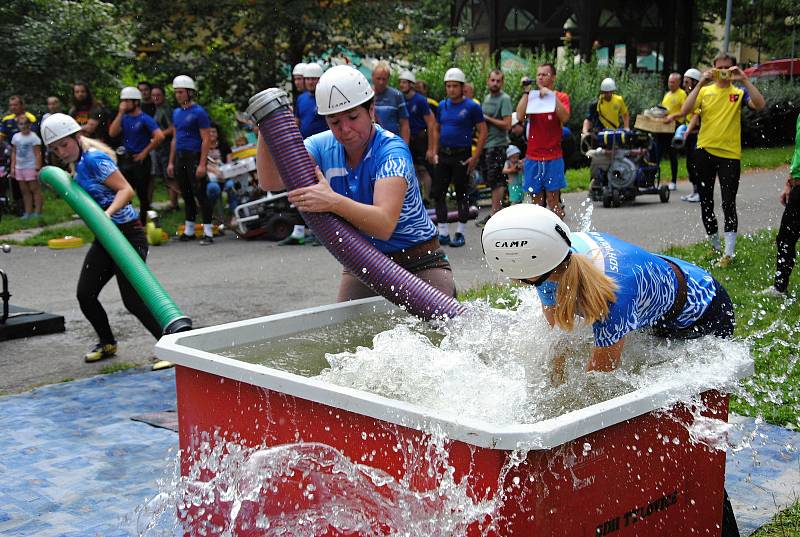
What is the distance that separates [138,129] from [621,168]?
755 centimetres

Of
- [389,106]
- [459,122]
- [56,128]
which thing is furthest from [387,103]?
[56,128]

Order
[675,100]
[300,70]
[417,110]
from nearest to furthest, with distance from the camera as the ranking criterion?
[300,70]
[417,110]
[675,100]

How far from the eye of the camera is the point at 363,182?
4.68 meters

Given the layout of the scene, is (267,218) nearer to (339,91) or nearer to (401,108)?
(401,108)

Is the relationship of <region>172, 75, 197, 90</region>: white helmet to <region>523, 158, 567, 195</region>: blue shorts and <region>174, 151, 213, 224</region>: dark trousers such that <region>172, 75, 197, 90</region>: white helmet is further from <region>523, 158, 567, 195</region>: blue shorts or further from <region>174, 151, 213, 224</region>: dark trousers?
<region>523, 158, 567, 195</region>: blue shorts

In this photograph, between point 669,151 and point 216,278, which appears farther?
point 669,151

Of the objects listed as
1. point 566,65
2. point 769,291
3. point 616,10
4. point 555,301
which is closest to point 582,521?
point 555,301

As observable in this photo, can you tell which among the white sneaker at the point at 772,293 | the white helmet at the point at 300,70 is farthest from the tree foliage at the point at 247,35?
the white sneaker at the point at 772,293

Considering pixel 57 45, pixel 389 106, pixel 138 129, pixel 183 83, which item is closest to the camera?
pixel 389 106

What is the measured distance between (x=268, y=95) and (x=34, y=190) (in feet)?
44.4

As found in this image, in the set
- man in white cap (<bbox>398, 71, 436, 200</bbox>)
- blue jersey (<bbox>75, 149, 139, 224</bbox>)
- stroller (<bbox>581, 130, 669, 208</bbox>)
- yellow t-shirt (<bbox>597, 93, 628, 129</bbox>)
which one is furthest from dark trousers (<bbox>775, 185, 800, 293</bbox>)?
yellow t-shirt (<bbox>597, 93, 628, 129</bbox>)

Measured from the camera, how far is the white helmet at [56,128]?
6801 mm

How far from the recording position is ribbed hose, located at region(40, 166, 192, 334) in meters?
5.96

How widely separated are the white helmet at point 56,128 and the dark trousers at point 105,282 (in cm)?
81
